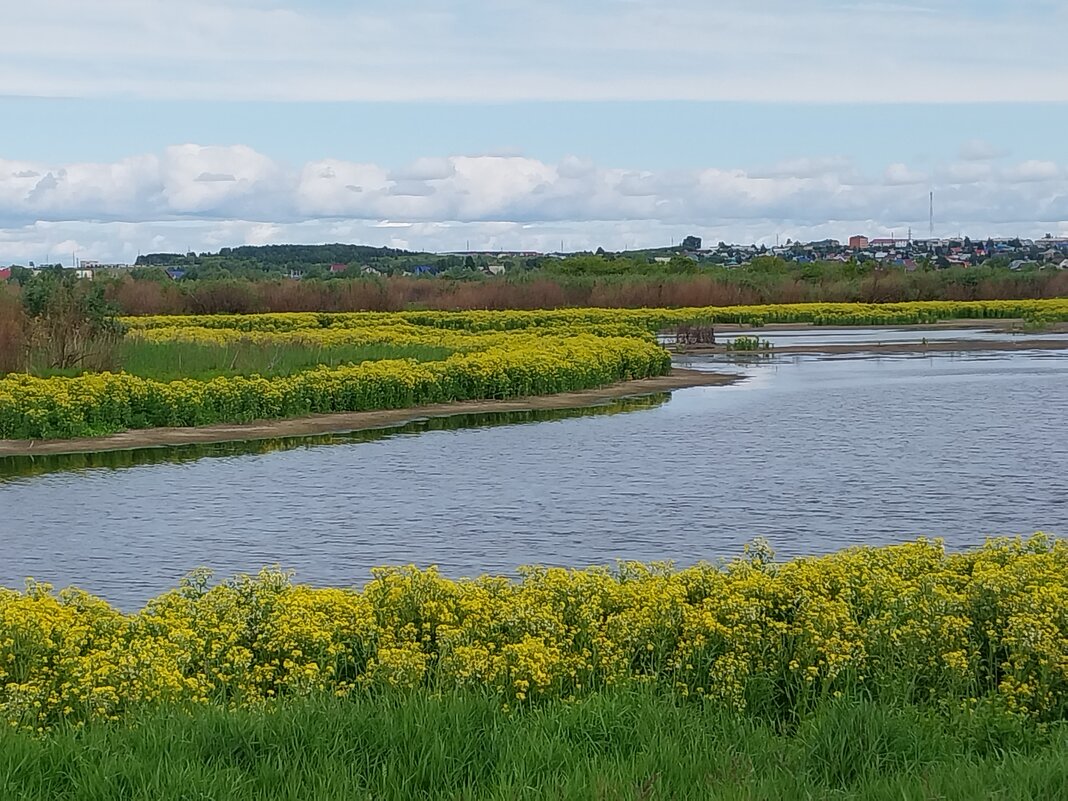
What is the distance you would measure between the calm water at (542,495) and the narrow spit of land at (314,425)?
3.58 feet

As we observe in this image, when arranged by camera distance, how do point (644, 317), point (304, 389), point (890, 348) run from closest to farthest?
point (304, 389) → point (890, 348) → point (644, 317)

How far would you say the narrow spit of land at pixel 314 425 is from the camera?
23.0 metres

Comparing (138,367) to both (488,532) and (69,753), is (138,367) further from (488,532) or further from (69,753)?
(69,753)

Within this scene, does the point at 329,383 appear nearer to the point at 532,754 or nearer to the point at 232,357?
the point at 232,357

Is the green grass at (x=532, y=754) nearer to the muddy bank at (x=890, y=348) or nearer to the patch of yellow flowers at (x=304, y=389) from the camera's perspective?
the patch of yellow flowers at (x=304, y=389)

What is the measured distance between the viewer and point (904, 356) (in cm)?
4803

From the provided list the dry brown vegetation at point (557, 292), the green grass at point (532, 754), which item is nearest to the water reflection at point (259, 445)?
the green grass at point (532, 754)

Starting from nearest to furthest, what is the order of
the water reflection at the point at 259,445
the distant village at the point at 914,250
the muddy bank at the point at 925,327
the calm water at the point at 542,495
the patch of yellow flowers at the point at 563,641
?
the patch of yellow flowers at the point at 563,641, the calm water at the point at 542,495, the water reflection at the point at 259,445, the muddy bank at the point at 925,327, the distant village at the point at 914,250

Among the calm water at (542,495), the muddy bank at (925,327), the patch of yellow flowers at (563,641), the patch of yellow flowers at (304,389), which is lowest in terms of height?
the muddy bank at (925,327)

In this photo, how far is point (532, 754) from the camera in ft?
→ 18.5

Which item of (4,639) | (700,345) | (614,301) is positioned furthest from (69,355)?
(614,301)

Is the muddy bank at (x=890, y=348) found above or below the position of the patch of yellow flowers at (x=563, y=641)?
below

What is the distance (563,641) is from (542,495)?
10481 millimetres

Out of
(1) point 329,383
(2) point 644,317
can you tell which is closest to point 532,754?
(1) point 329,383
